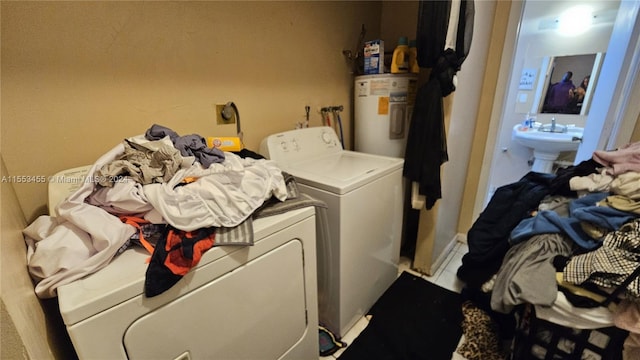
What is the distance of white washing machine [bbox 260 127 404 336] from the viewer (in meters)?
1.29

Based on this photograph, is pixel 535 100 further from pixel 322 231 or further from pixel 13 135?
pixel 13 135

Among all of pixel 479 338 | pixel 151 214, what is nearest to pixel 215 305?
pixel 151 214

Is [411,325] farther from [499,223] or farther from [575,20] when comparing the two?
[575,20]

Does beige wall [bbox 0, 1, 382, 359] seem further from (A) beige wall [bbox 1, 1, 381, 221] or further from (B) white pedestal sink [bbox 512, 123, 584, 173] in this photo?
(B) white pedestal sink [bbox 512, 123, 584, 173]

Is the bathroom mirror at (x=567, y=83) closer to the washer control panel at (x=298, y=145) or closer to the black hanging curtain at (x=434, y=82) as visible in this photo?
the black hanging curtain at (x=434, y=82)

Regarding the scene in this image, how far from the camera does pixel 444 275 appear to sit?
1972 millimetres

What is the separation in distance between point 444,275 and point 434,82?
138 cm

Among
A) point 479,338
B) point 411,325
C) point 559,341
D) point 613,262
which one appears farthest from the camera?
point 411,325

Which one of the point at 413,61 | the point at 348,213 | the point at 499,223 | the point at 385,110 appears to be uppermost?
the point at 413,61

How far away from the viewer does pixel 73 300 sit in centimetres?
57

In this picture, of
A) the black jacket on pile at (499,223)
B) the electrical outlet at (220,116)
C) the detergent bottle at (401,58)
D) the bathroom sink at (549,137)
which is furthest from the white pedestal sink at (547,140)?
the electrical outlet at (220,116)

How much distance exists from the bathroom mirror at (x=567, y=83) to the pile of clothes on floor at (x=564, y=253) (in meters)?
1.87

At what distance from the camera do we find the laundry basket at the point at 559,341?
968 millimetres

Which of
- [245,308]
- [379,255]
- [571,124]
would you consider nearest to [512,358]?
[379,255]
